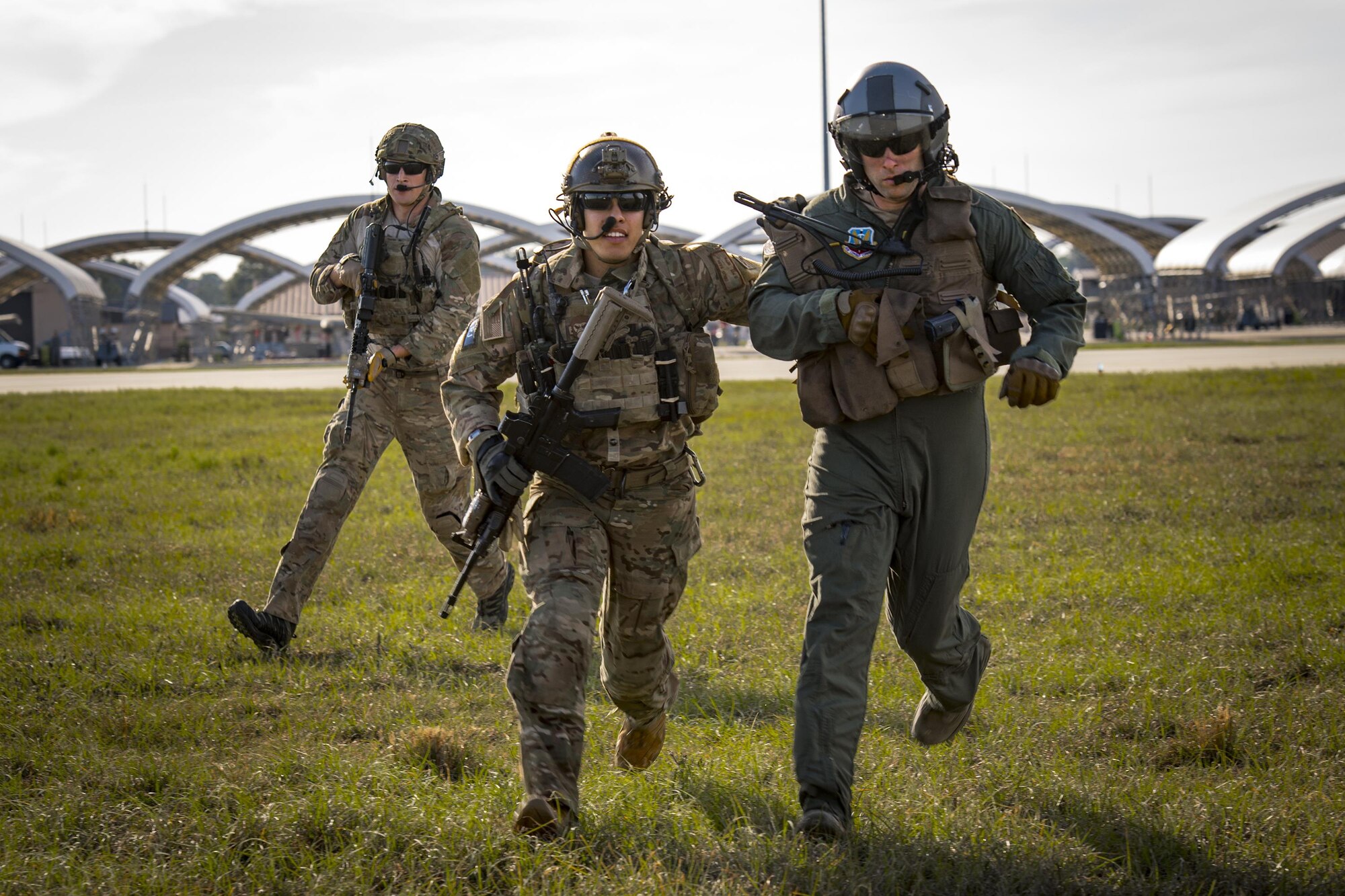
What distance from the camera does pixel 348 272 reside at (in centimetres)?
661

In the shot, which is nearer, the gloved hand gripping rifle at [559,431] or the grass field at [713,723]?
the grass field at [713,723]

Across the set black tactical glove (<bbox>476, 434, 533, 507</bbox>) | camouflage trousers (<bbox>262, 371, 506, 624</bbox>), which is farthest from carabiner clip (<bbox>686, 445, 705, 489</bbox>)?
camouflage trousers (<bbox>262, 371, 506, 624</bbox>)

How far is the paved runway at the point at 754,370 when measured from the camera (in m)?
29.3

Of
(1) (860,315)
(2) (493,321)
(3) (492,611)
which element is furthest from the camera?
(3) (492,611)

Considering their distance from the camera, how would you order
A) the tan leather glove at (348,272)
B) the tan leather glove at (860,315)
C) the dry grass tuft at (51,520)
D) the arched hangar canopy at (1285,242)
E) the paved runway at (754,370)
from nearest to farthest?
the tan leather glove at (860,315) < the tan leather glove at (348,272) < the dry grass tuft at (51,520) < the paved runway at (754,370) < the arched hangar canopy at (1285,242)

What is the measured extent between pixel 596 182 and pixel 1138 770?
2.87 meters

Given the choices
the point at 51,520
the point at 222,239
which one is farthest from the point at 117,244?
the point at 51,520

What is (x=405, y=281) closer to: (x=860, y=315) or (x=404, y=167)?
(x=404, y=167)

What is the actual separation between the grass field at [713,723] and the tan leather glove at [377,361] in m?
1.41

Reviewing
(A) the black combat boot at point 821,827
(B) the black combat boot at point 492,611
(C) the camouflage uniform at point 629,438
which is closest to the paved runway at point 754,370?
(B) the black combat boot at point 492,611

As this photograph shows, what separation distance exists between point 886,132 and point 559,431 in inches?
58.5

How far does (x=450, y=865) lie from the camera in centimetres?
365

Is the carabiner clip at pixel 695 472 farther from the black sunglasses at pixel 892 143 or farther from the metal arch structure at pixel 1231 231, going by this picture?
the metal arch structure at pixel 1231 231

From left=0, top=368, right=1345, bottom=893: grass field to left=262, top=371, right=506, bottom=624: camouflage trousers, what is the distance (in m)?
0.38
